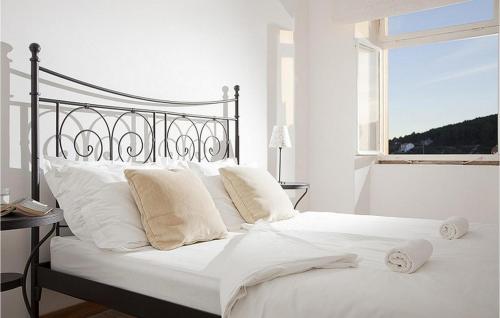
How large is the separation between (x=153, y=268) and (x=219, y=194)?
2.97ft

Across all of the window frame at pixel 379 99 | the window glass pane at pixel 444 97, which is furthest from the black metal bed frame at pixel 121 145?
the window glass pane at pixel 444 97

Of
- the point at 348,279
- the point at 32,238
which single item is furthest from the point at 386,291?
the point at 32,238

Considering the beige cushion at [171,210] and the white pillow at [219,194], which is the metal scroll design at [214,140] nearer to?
the white pillow at [219,194]

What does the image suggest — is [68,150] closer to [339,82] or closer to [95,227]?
[95,227]

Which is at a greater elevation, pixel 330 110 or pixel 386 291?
pixel 330 110

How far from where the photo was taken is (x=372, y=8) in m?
4.07

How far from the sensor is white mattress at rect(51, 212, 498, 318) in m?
1.13

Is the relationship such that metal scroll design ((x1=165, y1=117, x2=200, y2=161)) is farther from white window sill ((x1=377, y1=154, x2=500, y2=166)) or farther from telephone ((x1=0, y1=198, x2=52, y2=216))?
white window sill ((x1=377, y1=154, x2=500, y2=166))

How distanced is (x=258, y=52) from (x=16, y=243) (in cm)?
247

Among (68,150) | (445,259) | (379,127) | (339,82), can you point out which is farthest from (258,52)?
(445,259)

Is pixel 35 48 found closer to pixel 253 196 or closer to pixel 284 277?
pixel 253 196

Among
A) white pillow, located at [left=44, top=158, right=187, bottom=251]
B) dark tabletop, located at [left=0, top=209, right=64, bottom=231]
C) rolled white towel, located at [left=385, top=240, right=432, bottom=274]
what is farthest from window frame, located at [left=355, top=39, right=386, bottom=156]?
dark tabletop, located at [left=0, top=209, right=64, bottom=231]

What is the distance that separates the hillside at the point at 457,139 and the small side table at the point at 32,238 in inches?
149

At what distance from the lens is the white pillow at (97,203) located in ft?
6.16
